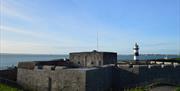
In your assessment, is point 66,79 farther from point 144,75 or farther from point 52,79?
point 144,75

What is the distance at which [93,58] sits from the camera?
3089 cm

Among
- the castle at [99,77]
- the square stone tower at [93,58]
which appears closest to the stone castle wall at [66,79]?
the castle at [99,77]

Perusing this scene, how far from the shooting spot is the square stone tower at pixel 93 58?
98.8ft

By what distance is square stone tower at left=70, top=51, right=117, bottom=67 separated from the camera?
30127 mm

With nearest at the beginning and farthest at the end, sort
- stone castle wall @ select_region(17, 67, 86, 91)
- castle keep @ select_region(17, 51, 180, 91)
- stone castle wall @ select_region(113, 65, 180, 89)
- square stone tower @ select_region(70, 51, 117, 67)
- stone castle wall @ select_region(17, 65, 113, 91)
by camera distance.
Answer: stone castle wall @ select_region(17, 65, 113, 91) → stone castle wall @ select_region(17, 67, 86, 91) → castle keep @ select_region(17, 51, 180, 91) → stone castle wall @ select_region(113, 65, 180, 89) → square stone tower @ select_region(70, 51, 117, 67)

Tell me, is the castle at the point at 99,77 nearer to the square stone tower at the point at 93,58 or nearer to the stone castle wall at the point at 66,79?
the stone castle wall at the point at 66,79

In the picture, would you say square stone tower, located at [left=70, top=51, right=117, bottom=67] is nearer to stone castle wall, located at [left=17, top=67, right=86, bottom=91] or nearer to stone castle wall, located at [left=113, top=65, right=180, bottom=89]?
stone castle wall, located at [left=113, top=65, right=180, bottom=89]

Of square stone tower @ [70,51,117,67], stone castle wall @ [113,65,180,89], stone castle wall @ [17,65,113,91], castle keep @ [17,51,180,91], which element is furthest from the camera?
square stone tower @ [70,51,117,67]

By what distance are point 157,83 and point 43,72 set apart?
7.02m

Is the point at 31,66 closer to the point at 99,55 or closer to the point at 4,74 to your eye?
the point at 4,74

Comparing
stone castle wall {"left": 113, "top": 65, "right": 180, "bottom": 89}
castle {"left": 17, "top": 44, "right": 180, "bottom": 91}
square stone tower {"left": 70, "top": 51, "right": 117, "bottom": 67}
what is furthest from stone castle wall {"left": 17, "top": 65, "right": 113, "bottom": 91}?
square stone tower {"left": 70, "top": 51, "right": 117, "bottom": 67}

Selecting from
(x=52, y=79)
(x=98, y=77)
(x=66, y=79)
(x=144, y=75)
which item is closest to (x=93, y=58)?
(x=144, y=75)

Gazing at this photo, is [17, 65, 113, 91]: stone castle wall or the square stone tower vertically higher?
the square stone tower

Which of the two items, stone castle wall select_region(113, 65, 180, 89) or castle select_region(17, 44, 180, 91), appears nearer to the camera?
castle select_region(17, 44, 180, 91)
